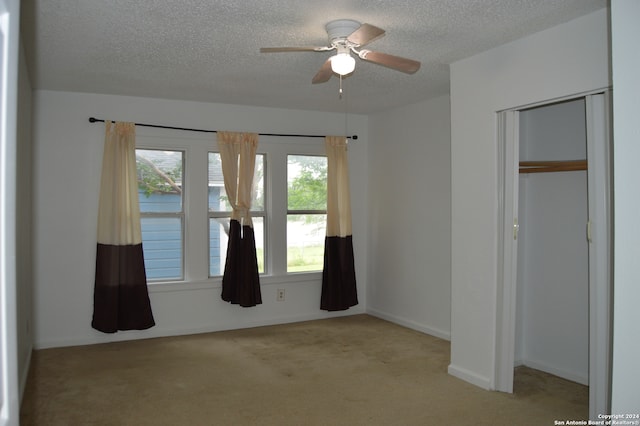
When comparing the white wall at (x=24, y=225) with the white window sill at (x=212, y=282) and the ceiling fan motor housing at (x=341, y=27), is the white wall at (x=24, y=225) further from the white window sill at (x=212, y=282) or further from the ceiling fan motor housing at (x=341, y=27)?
the ceiling fan motor housing at (x=341, y=27)

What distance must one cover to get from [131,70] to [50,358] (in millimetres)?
2578

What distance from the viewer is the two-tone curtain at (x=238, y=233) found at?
518 centimetres

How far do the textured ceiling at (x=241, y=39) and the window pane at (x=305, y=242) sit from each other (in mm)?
1636

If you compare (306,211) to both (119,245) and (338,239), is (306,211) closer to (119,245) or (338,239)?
(338,239)

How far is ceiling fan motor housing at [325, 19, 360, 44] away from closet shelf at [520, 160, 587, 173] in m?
1.78

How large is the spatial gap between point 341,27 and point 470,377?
267 cm

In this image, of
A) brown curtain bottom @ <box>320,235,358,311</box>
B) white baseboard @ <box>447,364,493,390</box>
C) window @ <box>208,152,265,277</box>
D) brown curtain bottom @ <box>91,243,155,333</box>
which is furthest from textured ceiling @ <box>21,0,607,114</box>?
white baseboard @ <box>447,364,493,390</box>

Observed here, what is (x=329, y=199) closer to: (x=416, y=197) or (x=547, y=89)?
(x=416, y=197)

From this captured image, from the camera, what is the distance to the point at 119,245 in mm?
4668

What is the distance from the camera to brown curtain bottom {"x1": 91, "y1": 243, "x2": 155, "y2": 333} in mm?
4609

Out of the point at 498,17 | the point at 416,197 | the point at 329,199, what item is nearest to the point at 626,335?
the point at 498,17

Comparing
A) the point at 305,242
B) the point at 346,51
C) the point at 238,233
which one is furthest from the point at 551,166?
the point at 238,233

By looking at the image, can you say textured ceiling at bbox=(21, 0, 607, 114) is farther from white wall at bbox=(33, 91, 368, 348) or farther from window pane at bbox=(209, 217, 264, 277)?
window pane at bbox=(209, 217, 264, 277)

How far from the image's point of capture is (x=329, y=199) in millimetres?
5664
